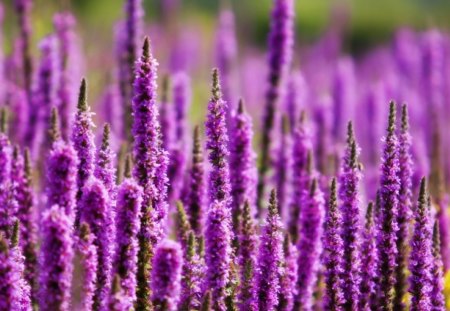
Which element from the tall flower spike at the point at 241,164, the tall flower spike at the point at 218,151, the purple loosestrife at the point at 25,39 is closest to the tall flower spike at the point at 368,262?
the tall flower spike at the point at 218,151

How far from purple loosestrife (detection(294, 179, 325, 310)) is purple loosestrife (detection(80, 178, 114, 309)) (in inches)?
78.6

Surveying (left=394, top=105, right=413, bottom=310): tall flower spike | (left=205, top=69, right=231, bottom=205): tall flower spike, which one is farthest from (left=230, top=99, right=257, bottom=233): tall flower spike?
(left=394, top=105, right=413, bottom=310): tall flower spike

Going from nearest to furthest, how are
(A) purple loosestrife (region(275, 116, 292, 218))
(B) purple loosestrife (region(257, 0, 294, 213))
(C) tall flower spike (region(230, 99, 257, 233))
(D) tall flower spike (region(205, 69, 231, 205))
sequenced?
(D) tall flower spike (region(205, 69, 231, 205)) → (C) tall flower spike (region(230, 99, 257, 233)) → (A) purple loosestrife (region(275, 116, 292, 218)) → (B) purple loosestrife (region(257, 0, 294, 213))

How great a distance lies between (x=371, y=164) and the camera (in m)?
17.0

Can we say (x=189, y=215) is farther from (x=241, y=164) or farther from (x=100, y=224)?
(x=100, y=224)

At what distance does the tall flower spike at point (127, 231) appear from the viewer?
602 centimetres

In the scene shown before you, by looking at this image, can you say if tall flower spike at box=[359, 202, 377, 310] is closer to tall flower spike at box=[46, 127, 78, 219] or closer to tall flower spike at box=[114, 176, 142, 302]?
tall flower spike at box=[114, 176, 142, 302]

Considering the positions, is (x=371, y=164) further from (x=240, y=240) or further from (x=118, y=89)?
(x=240, y=240)

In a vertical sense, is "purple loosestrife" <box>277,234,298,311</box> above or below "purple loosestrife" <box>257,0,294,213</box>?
below

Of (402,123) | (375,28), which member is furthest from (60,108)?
(375,28)

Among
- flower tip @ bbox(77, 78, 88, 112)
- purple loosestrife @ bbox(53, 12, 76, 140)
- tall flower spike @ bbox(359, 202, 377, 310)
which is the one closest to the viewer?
flower tip @ bbox(77, 78, 88, 112)

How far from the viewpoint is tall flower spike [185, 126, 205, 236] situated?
344 inches

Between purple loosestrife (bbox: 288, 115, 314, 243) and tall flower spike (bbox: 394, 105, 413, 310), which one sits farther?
purple loosestrife (bbox: 288, 115, 314, 243)

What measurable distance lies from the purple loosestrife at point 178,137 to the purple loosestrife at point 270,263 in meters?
3.30
